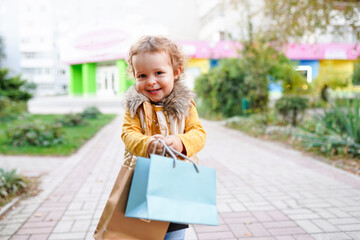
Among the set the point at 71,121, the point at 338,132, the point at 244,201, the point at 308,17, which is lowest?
the point at 244,201

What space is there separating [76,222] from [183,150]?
79.7 inches

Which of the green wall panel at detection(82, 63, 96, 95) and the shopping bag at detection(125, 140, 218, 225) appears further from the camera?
the green wall panel at detection(82, 63, 96, 95)

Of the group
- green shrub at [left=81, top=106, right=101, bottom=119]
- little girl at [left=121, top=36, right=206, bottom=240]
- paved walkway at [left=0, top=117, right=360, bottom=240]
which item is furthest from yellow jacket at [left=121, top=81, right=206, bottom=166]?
green shrub at [left=81, top=106, right=101, bottom=119]

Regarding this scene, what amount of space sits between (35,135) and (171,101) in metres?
6.30

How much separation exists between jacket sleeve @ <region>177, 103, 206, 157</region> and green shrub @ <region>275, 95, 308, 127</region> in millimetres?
7775

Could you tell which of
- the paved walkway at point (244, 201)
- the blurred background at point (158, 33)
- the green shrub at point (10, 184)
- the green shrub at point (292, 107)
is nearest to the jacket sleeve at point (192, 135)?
the blurred background at point (158, 33)

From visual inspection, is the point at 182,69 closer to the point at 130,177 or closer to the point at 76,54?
the point at 130,177

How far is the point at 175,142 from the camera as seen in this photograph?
5.18 feet

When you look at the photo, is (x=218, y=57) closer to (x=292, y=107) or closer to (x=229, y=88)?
(x=229, y=88)

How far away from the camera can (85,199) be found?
149 inches

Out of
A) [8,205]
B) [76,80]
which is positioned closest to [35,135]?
[8,205]

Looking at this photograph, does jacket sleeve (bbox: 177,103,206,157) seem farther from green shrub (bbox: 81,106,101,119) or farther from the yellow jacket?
green shrub (bbox: 81,106,101,119)

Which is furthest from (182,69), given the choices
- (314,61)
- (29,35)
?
(29,35)

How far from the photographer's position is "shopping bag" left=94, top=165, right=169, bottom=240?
1.47 meters
